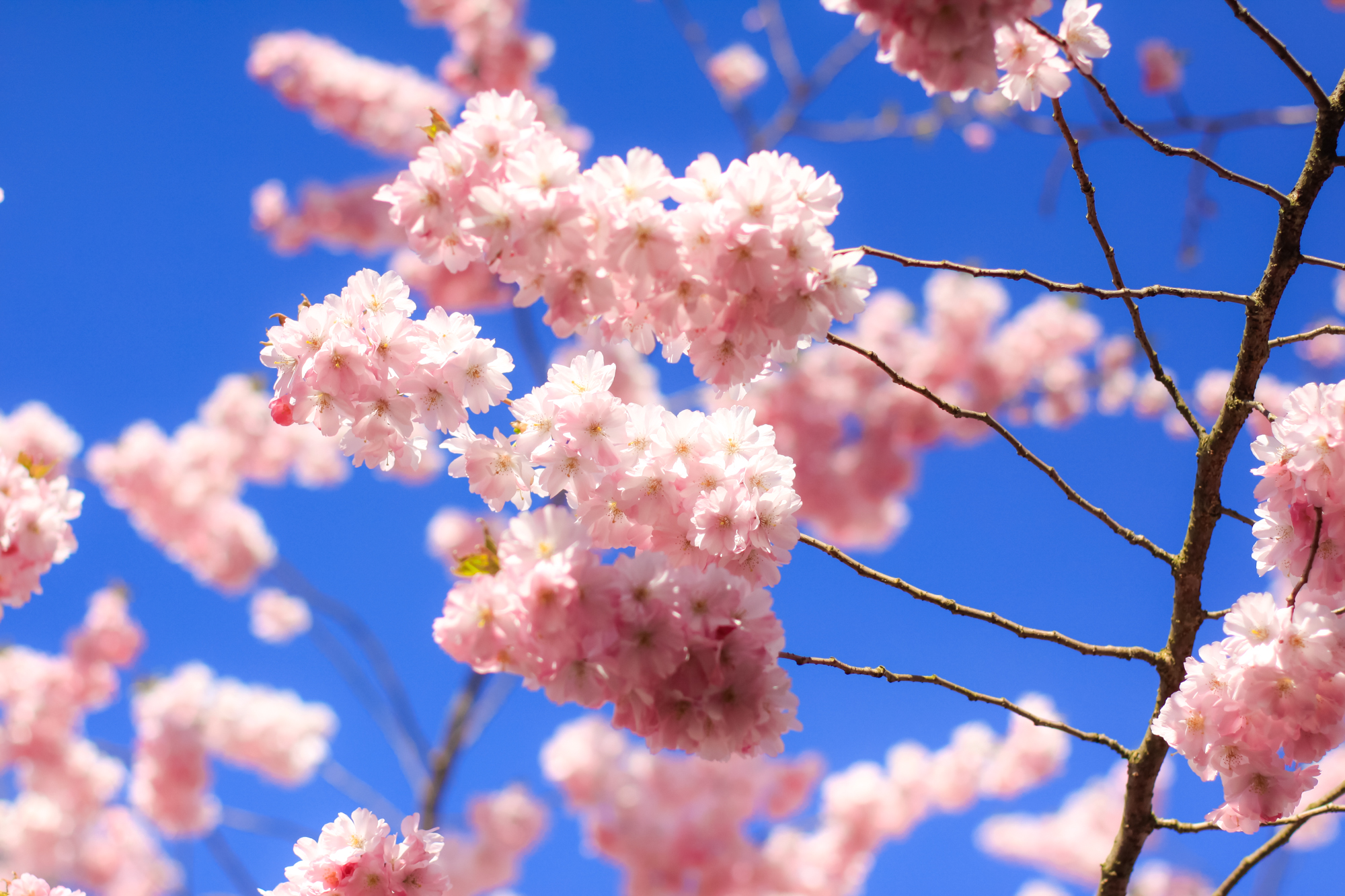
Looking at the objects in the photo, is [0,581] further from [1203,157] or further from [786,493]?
[1203,157]

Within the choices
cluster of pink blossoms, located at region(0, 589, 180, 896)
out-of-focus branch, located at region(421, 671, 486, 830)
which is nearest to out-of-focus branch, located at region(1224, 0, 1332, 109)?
out-of-focus branch, located at region(421, 671, 486, 830)

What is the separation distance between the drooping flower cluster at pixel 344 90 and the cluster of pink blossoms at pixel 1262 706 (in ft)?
31.8

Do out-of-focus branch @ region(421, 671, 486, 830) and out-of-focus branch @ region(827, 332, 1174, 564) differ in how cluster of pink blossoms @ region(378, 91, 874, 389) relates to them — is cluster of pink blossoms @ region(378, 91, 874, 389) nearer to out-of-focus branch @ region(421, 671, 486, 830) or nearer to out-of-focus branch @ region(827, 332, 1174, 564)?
out-of-focus branch @ region(827, 332, 1174, 564)

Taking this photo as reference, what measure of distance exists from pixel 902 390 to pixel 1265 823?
8.53 metres

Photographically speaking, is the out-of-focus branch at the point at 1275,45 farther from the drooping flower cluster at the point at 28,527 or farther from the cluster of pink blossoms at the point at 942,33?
the drooping flower cluster at the point at 28,527

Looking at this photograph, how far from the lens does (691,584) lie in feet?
5.43

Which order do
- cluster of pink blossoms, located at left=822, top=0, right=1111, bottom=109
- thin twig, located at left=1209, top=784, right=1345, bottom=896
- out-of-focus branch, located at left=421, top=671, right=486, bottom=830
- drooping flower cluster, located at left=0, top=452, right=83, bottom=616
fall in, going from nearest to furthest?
cluster of pink blossoms, located at left=822, top=0, right=1111, bottom=109
thin twig, located at left=1209, top=784, right=1345, bottom=896
drooping flower cluster, located at left=0, top=452, right=83, bottom=616
out-of-focus branch, located at left=421, top=671, right=486, bottom=830

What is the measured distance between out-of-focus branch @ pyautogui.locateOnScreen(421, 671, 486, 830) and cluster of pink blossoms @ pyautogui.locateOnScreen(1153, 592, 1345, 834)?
5.36 m

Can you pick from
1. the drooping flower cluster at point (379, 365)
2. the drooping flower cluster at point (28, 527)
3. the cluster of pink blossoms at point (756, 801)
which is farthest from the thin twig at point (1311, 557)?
the cluster of pink blossoms at point (756, 801)

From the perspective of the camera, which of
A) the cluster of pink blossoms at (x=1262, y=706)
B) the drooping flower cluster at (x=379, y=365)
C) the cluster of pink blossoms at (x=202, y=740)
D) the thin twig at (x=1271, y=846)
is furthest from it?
the cluster of pink blossoms at (x=202, y=740)

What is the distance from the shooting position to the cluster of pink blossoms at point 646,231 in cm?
170

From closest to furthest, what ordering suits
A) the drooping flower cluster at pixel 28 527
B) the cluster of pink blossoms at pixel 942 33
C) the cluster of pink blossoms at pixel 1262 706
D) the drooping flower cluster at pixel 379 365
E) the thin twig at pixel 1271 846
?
the cluster of pink blossoms at pixel 942 33 < the cluster of pink blossoms at pixel 1262 706 < the drooping flower cluster at pixel 379 365 < the thin twig at pixel 1271 846 < the drooping flower cluster at pixel 28 527

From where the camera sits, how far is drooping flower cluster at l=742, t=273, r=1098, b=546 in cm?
988

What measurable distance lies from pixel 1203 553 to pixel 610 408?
4.85 feet
